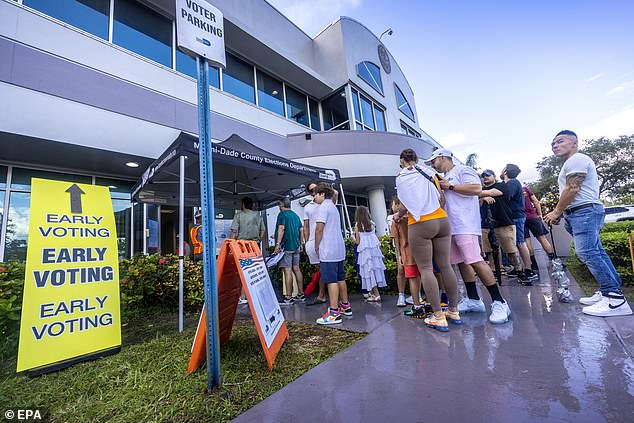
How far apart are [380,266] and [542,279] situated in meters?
2.82

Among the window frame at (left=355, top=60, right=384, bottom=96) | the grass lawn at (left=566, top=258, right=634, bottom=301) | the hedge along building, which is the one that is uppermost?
the window frame at (left=355, top=60, right=384, bottom=96)

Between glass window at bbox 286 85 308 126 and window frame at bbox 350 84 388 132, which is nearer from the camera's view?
glass window at bbox 286 85 308 126

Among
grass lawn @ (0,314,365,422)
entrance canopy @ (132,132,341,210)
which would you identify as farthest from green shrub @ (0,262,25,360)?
entrance canopy @ (132,132,341,210)

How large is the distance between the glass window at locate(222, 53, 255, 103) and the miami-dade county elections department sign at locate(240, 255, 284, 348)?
802cm

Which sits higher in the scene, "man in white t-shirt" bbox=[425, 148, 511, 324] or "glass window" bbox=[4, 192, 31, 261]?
"glass window" bbox=[4, 192, 31, 261]

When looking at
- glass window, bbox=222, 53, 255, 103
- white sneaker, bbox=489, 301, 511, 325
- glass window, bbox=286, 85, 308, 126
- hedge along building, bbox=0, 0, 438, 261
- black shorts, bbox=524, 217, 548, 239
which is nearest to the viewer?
white sneaker, bbox=489, 301, 511, 325

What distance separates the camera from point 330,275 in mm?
3385

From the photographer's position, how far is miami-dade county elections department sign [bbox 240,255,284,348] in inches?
81.5

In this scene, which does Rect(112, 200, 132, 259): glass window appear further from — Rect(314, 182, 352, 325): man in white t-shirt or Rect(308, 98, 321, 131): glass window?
Rect(308, 98, 321, 131): glass window

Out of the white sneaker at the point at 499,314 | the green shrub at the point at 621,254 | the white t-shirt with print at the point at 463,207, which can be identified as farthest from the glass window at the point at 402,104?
the white sneaker at the point at 499,314

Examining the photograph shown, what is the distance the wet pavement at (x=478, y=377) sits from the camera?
1.43m

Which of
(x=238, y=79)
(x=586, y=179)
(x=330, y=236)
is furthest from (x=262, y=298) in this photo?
(x=238, y=79)

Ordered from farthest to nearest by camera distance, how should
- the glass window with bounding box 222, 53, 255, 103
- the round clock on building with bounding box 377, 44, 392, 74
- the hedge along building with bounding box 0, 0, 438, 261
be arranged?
the round clock on building with bounding box 377, 44, 392, 74 < the glass window with bounding box 222, 53, 255, 103 < the hedge along building with bounding box 0, 0, 438, 261

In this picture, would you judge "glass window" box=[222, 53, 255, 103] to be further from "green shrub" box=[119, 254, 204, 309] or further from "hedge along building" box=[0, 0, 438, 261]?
"green shrub" box=[119, 254, 204, 309]
